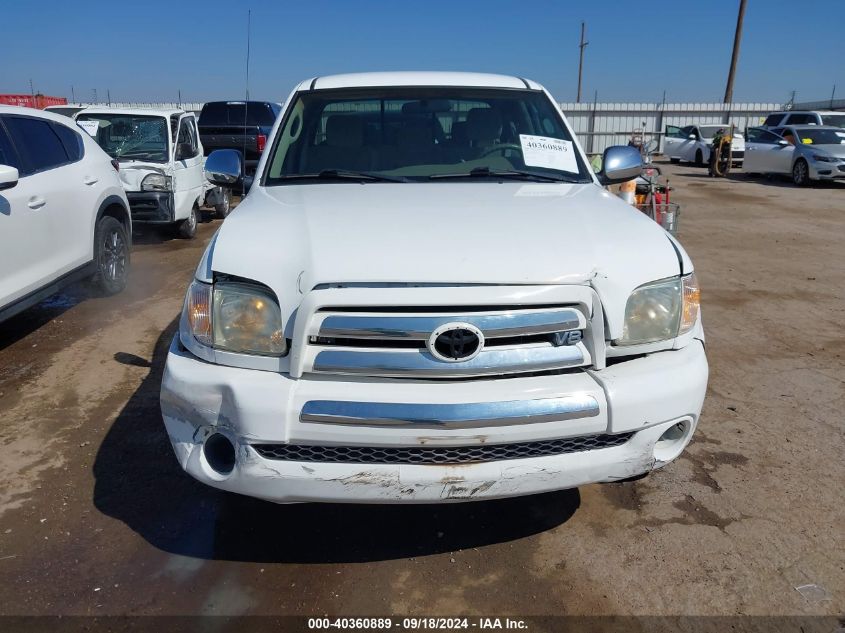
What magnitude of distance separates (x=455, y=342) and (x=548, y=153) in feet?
5.80

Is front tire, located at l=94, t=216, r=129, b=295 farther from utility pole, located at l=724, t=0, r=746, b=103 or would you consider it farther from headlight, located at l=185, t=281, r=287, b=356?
utility pole, located at l=724, t=0, r=746, b=103

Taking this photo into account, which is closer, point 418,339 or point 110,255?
point 418,339

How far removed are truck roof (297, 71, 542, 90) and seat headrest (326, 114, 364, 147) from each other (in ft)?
0.98

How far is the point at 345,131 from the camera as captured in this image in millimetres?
3723

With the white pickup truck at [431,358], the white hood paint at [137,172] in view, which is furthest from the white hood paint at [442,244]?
the white hood paint at [137,172]

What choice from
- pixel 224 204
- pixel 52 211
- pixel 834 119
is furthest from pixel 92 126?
pixel 834 119

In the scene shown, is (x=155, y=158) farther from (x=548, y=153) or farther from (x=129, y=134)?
(x=548, y=153)

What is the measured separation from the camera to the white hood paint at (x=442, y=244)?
7.53 ft

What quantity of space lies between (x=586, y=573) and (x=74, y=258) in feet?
15.8

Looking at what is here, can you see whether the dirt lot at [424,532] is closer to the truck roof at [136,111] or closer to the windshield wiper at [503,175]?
the windshield wiper at [503,175]

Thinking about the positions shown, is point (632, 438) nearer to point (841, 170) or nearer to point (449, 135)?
point (449, 135)

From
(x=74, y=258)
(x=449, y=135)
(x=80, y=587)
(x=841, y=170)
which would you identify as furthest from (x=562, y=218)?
(x=841, y=170)

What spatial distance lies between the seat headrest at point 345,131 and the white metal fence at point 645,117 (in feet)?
86.8

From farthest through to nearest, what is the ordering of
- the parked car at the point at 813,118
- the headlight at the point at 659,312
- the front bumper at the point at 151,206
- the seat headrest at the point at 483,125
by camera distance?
the parked car at the point at 813,118, the front bumper at the point at 151,206, the seat headrest at the point at 483,125, the headlight at the point at 659,312
